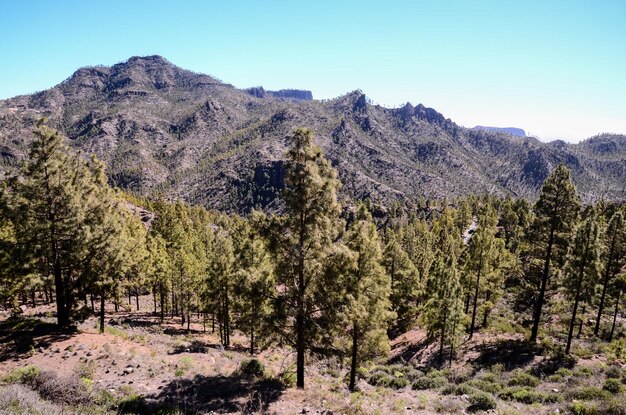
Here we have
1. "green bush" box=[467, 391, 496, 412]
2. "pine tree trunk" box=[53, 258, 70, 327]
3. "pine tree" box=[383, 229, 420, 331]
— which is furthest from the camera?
"pine tree" box=[383, 229, 420, 331]

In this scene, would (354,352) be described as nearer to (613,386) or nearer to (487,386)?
(487,386)

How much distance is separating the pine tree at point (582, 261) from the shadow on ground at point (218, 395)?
24319 millimetres

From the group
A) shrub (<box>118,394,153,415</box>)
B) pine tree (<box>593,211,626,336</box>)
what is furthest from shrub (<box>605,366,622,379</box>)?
shrub (<box>118,394,153,415</box>)

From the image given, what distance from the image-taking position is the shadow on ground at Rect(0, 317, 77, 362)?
16781 mm

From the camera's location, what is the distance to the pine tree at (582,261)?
26.4 meters

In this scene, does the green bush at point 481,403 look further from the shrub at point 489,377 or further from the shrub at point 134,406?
the shrub at point 134,406

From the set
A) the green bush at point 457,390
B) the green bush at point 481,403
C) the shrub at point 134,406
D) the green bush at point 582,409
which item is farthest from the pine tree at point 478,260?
the shrub at point 134,406

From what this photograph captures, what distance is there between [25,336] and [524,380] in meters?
29.6

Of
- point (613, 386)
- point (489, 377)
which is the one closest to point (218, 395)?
point (489, 377)

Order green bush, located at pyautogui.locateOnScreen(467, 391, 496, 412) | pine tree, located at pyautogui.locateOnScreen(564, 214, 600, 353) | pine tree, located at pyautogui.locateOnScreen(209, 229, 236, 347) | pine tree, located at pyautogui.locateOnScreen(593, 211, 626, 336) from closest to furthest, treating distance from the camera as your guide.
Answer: green bush, located at pyautogui.locateOnScreen(467, 391, 496, 412) → pine tree, located at pyautogui.locateOnScreen(564, 214, 600, 353) → pine tree, located at pyautogui.locateOnScreen(593, 211, 626, 336) → pine tree, located at pyautogui.locateOnScreen(209, 229, 236, 347)

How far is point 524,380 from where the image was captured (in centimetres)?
2230

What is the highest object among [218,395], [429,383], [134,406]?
[134,406]

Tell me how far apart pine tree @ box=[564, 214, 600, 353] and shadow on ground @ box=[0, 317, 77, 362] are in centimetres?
3451

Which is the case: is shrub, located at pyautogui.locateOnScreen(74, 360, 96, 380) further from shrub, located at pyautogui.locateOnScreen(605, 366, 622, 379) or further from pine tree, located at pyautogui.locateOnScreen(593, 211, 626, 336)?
pine tree, located at pyautogui.locateOnScreen(593, 211, 626, 336)
